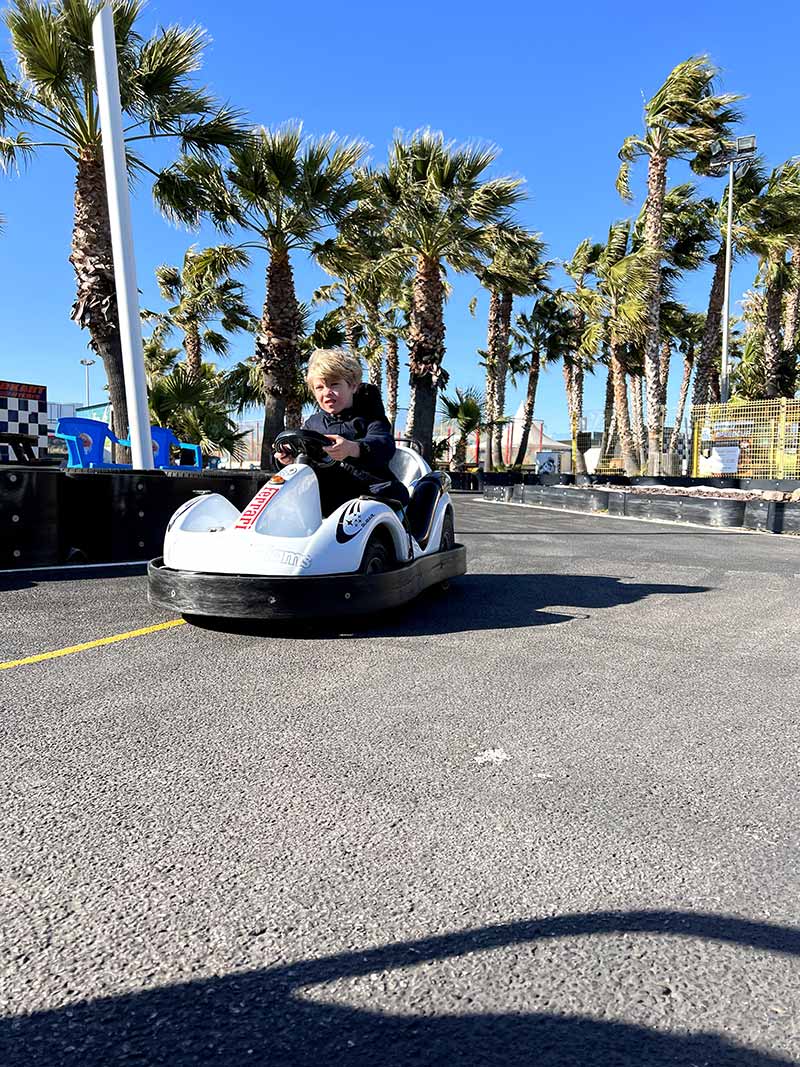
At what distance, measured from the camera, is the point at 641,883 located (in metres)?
1.64

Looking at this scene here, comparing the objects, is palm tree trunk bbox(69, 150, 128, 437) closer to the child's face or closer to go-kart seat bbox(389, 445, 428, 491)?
go-kart seat bbox(389, 445, 428, 491)

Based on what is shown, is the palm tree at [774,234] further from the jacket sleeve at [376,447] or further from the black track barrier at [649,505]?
the jacket sleeve at [376,447]

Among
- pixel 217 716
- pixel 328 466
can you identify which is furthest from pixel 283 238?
pixel 217 716

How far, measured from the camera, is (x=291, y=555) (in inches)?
148

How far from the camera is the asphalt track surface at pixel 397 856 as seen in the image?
1205mm

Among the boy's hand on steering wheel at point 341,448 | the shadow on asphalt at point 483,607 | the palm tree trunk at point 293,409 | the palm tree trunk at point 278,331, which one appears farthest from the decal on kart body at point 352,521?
the palm tree trunk at point 293,409

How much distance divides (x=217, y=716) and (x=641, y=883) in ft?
5.00

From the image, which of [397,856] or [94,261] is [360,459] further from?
[94,261]

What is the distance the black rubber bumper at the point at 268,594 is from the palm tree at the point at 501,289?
48.1ft

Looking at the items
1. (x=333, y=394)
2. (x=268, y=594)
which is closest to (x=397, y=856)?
(x=268, y=594)

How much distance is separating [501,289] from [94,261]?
1105 centimetres

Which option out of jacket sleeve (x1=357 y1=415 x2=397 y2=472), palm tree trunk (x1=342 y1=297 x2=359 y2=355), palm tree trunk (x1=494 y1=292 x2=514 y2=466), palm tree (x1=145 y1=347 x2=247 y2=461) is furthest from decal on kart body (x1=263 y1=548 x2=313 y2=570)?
palm tree trunk (x1=494 y1=292 x2=514 y2=466)

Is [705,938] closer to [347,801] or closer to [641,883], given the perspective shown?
[641,883]

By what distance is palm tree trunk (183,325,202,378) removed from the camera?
25484 mm
